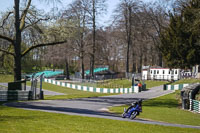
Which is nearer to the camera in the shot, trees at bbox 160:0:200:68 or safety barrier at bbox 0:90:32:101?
safety barrier at bbox 0:90:32:101

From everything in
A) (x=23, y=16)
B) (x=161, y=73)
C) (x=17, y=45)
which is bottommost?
(x=161, y=73)

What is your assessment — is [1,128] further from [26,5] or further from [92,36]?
[92,36]

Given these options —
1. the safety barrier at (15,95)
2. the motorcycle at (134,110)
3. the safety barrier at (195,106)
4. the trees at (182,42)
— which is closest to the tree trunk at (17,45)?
A: the safety barrier at (15,95)

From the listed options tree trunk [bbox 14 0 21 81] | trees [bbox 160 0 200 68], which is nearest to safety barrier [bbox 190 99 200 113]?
trees [bbox 160 0 200 68]

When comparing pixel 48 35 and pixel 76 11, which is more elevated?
pixel 76 11

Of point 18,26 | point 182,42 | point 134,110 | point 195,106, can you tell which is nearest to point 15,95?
point 18,26

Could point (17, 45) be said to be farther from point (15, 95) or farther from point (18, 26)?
point (15, 95)

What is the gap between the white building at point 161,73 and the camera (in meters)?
49.9

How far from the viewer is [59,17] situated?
25.4 metres

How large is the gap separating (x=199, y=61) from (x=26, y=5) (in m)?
18.0

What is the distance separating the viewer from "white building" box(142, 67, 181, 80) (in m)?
49.9

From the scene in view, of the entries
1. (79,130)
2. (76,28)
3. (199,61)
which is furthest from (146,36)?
(79,130)

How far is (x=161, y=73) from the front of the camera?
52875 millimetres

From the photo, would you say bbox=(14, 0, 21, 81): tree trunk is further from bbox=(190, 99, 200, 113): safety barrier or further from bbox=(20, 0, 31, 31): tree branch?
bbox=(190, 99, 200, 113): safety barrier
